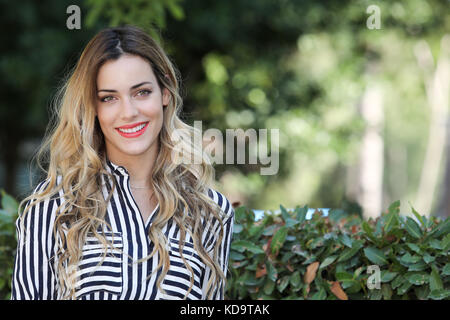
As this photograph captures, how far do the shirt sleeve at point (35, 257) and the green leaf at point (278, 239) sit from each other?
3.49 ft

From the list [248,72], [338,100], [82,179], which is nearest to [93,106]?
[82,179]

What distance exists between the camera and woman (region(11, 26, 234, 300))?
2.23m

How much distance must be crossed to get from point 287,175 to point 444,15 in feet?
13.2

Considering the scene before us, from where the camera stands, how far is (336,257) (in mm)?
2863

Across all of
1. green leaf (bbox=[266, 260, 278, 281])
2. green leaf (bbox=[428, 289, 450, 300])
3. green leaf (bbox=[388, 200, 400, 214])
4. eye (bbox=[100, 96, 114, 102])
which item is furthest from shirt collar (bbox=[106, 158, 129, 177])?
green leaf (bbox=[428, 289, 450, 300])

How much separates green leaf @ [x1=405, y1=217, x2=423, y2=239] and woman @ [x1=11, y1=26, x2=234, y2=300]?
0.77 meters

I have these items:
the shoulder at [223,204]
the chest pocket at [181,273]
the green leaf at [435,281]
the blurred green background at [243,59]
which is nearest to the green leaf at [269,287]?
the shoulder at [223,204]

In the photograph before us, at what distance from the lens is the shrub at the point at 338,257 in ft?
8.95

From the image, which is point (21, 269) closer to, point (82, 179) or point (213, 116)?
point (82, 179)

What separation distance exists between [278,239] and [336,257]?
264 millimetres

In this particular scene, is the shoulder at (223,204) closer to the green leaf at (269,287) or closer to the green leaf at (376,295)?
Result: the green leaf at (269,287)

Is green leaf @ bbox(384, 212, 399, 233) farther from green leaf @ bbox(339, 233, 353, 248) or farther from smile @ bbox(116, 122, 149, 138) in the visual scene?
smile @ bbox(116, 122, 149, 138)
